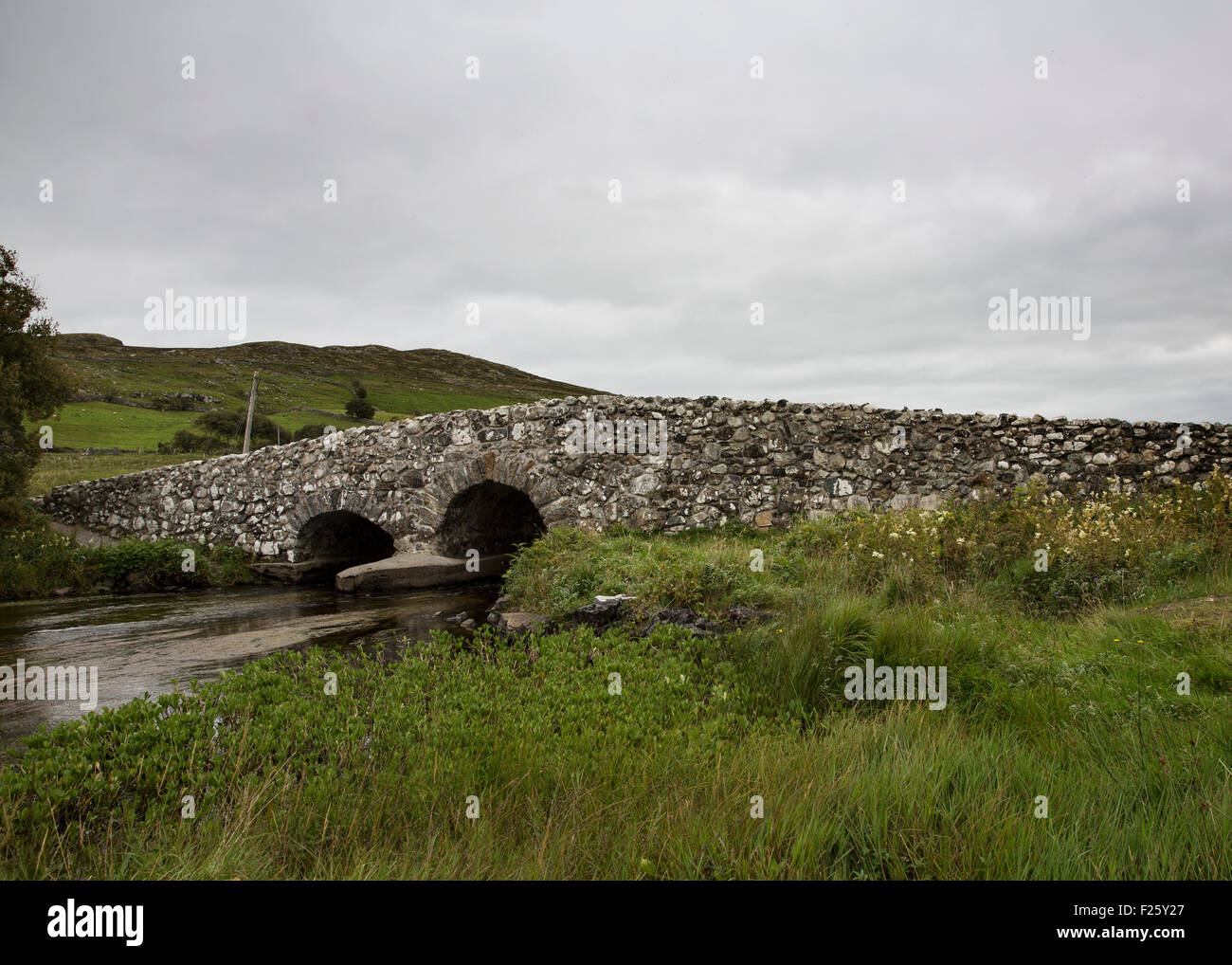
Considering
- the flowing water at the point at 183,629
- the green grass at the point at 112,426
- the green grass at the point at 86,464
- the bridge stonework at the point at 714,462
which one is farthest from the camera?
the green grass at the point at 112,426

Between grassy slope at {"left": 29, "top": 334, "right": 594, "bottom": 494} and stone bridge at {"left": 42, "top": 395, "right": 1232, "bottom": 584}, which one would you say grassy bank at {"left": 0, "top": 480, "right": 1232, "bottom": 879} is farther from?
grassy slope at {"left": 29, "top": 334, "right": 594, "bottom": 494}

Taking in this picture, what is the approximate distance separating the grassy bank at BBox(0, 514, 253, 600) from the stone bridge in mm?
1081

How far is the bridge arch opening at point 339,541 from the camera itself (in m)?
15.7

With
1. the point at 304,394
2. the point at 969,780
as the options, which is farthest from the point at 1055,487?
the point at 304,394

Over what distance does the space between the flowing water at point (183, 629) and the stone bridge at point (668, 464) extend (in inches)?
75.9

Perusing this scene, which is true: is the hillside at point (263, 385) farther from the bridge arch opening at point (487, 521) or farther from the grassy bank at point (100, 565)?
the bridge arch opening at point (487, 521)

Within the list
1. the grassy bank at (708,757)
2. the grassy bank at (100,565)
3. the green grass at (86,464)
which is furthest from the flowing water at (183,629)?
the green grass at (86,464)

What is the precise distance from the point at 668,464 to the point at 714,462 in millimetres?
837

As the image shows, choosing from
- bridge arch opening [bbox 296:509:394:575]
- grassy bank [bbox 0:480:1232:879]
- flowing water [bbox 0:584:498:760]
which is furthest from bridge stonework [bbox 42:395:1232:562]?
grassy bank [bbox 0:480:1232:879]

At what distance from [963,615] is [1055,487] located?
20.9ft

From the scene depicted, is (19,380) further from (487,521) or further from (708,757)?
(708,757)

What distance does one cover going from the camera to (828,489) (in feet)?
39.6

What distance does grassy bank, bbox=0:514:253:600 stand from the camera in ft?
44.7
